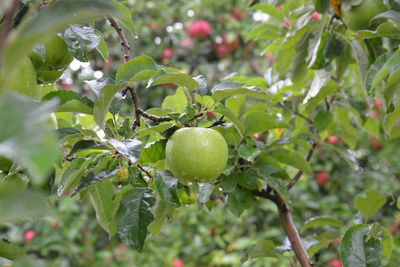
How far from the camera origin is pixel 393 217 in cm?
239

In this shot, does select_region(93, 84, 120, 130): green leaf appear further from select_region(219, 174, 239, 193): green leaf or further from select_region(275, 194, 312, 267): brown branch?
select_region(275, 194, 312, 267): brown branch

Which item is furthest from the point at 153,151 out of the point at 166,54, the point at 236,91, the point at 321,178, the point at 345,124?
the point at 166,54

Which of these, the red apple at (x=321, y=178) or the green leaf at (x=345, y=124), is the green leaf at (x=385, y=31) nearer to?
the green leaf at (x=345, y=124)

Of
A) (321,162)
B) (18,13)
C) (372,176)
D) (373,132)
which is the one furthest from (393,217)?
(18,13)

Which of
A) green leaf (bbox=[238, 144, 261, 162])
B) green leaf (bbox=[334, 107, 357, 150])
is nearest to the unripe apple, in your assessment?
green leaf (bbox=[334, 107, 357, 150])

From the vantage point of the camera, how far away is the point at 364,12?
90 centimetres

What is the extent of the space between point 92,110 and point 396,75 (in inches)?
20.4

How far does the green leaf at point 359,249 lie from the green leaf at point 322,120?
15.4 inches

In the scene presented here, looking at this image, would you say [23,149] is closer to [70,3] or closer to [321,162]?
[70,3]

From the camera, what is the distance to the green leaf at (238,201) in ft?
3.09

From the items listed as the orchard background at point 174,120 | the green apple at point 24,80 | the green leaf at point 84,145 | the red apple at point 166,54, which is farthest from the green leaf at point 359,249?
the red apple at point 166,54

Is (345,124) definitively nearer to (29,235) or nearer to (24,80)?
(24,80)

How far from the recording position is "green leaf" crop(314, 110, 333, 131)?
1.14 m

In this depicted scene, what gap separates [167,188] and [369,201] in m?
0.54
